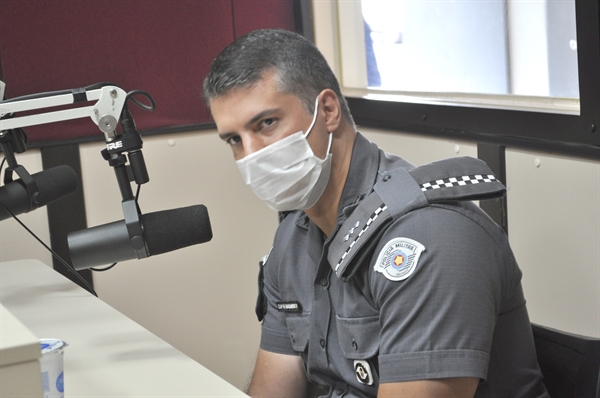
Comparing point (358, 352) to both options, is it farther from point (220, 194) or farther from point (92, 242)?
point (220, 194)

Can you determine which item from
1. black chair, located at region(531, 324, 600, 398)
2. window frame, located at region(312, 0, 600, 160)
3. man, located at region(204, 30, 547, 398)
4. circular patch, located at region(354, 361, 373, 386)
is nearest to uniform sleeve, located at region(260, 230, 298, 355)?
man, located at region(204, 30, 547, 398)

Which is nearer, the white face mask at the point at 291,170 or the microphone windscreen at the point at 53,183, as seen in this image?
the white face mask at the point at 291,170

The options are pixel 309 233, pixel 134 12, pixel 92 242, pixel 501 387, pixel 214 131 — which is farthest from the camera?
pixel 214 131

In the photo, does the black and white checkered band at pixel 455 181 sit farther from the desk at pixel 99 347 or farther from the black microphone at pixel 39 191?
the black microphone at pixel 39 191

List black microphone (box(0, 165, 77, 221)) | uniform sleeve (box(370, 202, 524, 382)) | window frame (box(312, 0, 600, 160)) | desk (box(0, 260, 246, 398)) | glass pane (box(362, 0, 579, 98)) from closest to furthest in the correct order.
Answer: uniform sleeve (box(370, 202, 524, 382)), desk (box(0, 260, 246, 398)), black microphone (box(0, 165, 77, 221)), window frame (box(312, 0, 600, 160)), glass pane (box(362, 0, 579, 98))

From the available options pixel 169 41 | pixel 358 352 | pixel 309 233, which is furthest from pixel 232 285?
pixel 358 352

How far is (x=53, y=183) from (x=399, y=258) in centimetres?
89

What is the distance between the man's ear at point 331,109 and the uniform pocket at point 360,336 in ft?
1.24

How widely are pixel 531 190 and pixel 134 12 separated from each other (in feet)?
4.90

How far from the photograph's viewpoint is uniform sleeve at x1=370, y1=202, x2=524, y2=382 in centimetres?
118

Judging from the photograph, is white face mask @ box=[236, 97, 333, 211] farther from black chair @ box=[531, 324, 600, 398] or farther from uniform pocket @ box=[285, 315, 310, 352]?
black chair @ box=[531, 324, 600, 398]

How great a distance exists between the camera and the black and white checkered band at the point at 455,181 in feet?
4.28

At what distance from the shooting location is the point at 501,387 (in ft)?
4.37

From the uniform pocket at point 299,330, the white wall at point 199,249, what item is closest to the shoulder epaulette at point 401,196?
the uniform pocket at point 299,330
